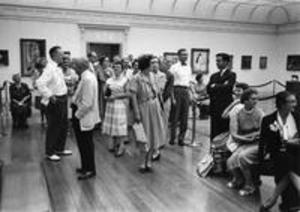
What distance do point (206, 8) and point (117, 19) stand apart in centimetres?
411

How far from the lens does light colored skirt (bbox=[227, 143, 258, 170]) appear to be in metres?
4.30

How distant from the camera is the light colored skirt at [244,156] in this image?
169 inches

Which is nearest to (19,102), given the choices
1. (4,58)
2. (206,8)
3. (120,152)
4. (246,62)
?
(4,58)

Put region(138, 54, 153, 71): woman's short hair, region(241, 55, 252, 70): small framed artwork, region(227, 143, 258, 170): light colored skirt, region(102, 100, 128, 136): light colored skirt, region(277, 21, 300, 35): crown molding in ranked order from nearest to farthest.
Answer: region(227, 143, 258, 170): light colored skirt → region(138, 54, 153, 71): woman's short hair → region(102, 100, 128, 136): light colored skirt → region(277, 21, 300, 35): crown molding → region(241, 55, 252, 70): small framed artwork

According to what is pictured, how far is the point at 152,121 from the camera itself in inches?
207

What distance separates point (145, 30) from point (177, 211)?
35.4 ft

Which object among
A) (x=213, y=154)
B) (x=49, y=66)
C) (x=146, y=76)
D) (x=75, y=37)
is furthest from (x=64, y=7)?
(x=213, y=154)

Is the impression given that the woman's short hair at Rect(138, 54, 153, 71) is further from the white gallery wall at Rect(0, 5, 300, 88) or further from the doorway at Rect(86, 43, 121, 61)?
the doorway at Rect(86, 43, 121, 61)

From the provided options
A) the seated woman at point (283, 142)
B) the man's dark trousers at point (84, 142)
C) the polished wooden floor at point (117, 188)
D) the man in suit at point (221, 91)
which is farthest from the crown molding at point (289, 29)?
the man's dark trousers at point (84, 142)

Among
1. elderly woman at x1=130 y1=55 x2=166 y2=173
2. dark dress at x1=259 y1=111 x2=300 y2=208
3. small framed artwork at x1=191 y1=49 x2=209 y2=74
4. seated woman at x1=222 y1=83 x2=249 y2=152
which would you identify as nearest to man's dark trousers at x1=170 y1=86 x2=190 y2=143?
elderly woman at x1=130 y1=55 x2=166 y2=173

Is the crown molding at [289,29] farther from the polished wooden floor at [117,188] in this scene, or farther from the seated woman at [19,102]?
the seated woman at [19,102]

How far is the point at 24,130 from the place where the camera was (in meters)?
8.71

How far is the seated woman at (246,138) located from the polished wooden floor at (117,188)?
275 mm

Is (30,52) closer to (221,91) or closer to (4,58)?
(4,58)
